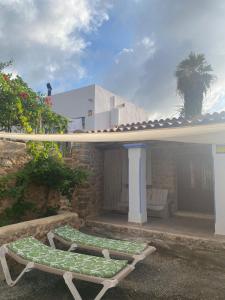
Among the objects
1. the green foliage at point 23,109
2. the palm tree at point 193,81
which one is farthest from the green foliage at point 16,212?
the palm tree at point 193,81

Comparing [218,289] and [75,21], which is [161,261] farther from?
[75,21]

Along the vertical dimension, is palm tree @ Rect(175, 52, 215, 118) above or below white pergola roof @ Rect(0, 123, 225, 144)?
above

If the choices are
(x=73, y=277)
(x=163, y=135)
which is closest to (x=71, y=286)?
(x=73, y=277)

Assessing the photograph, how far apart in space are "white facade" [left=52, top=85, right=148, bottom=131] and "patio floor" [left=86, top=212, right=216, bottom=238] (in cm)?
701

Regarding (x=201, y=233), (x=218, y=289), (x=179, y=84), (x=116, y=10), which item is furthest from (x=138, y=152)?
(x=179, y=84)

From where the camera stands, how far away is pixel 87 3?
5.30 m

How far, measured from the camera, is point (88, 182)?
26.2 feet

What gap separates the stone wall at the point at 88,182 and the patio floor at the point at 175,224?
0.40 m

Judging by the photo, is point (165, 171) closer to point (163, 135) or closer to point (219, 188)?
point (219, 188)

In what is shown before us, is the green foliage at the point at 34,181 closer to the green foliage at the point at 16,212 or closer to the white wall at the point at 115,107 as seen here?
the green foliage at the point at 16,212

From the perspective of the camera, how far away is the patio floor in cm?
597

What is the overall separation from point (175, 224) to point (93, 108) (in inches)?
342

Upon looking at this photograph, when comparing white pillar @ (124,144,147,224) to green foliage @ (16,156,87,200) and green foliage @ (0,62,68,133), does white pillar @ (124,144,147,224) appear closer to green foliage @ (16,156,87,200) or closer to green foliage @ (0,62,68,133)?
green foliage @ (16,156,87,200)

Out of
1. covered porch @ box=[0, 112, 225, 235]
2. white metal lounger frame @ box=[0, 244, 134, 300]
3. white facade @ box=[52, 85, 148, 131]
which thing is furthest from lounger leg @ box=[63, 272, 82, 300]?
white facade @ box=[52, 85, 148, 131]
